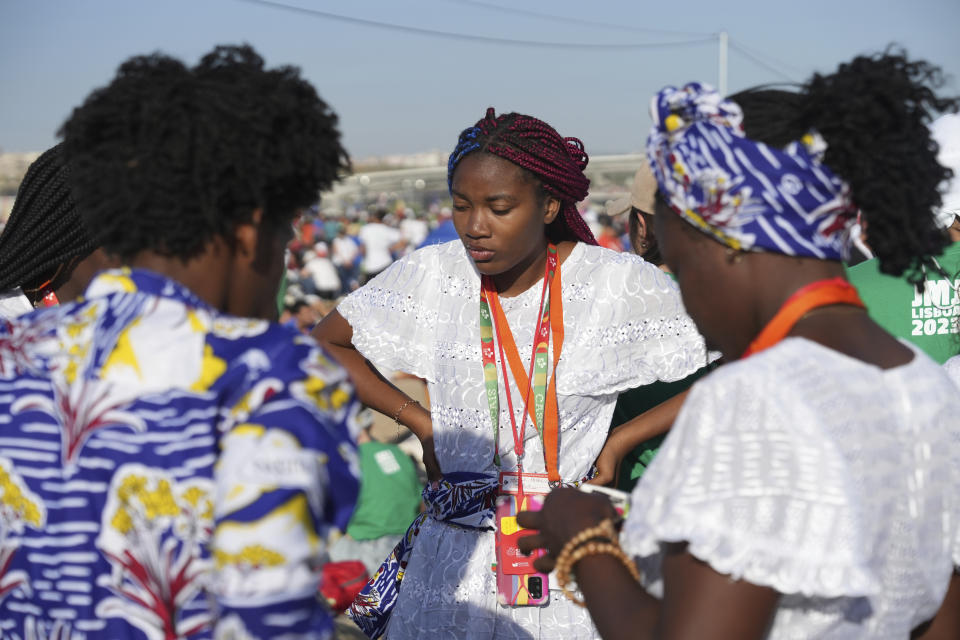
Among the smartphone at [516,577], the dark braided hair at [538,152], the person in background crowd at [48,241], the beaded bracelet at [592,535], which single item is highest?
the dark braided hair at [538,152]

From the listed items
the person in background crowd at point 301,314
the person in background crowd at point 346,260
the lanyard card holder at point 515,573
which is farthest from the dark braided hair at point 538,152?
the person in background crowd at point 346,260

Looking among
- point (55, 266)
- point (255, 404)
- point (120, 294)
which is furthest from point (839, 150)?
point (55, 266)

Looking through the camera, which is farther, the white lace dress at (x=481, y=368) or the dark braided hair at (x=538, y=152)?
the dark braided hair at (x=538, y=152)

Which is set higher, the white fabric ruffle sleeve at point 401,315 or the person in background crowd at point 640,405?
the white fabric ruffle sleeve at point 401,315

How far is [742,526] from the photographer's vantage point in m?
1.47

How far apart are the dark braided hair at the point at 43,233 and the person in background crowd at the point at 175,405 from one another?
3.59 feet

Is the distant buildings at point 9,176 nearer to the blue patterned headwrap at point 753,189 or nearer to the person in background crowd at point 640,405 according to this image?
the person in background crowd at point 640,405

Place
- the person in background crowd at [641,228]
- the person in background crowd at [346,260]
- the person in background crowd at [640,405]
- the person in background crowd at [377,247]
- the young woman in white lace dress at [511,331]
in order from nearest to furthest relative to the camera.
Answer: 1. the young woman in white lace dress at [511,331]
2. the person in background crowd at [640,405]
3. the person in background crowd at [641,228]
4. the person in background crowd at [377,247]
5. the person in background crowd at [346,260]

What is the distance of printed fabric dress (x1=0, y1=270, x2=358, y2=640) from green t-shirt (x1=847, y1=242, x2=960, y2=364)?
269 centimetres

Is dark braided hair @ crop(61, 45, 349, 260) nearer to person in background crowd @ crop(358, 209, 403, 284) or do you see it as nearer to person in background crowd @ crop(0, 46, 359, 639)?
person in background crowd @ crop(0, 46, 359, 639)

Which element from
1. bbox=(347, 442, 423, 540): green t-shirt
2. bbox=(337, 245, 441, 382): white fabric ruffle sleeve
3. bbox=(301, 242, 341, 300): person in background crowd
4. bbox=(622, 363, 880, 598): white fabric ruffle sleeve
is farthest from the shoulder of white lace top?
bbox=(301, 242, 341, 300): person in background crowd

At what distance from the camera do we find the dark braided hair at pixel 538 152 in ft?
10.7

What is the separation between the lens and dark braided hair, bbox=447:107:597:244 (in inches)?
128

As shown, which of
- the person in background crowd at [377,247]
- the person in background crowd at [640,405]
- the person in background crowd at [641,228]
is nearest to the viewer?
the person in background crowd at [640,405]
